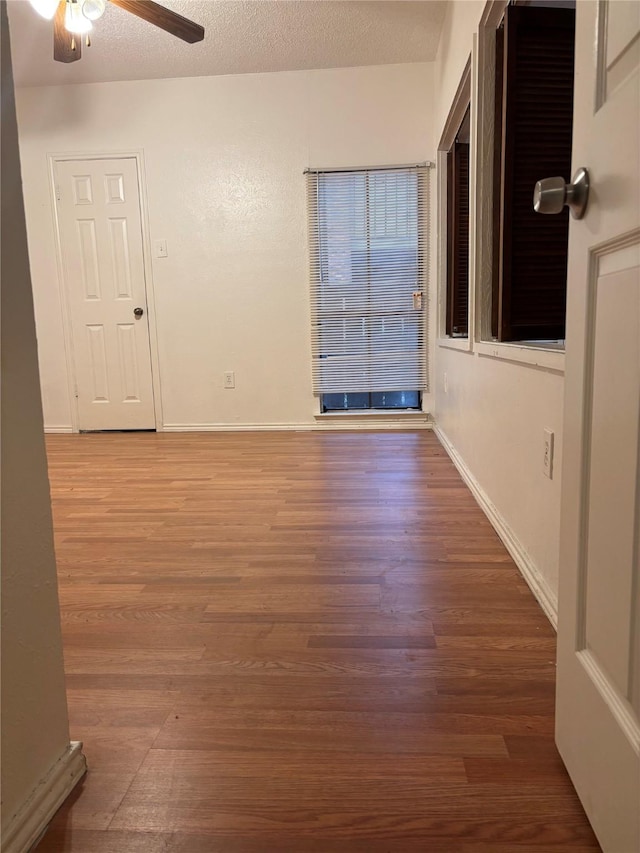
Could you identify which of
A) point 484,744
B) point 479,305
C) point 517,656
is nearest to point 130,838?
point 484,744

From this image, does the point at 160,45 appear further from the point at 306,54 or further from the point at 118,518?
the point at 118,518

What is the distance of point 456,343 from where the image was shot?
3.01 m

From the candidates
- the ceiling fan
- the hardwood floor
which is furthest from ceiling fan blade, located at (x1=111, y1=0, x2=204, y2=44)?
the hardwood floor

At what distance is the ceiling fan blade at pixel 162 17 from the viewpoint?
2.33 m

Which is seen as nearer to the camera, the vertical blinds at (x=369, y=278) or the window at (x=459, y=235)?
the window at (x=459, y=235)

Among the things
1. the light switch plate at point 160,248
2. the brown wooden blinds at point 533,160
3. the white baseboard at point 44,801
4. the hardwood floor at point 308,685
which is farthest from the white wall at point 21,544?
the light switch plate at point 160,248

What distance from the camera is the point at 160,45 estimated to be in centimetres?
355

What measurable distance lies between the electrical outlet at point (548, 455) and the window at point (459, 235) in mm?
1870

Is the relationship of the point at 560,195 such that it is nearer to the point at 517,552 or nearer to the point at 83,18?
the point at 517,552

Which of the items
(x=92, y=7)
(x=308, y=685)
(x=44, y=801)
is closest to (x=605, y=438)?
(x=308, y=685)

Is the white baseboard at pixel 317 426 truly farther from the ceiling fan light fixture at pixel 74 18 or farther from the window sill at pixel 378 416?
the ceiling fan light fixture at pixel 74 18

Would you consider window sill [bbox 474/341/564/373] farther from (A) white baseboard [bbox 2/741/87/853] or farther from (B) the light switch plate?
(B) the light switch plate

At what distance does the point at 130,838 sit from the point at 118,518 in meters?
1.61

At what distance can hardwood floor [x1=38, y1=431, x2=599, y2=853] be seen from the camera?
2.71 feet
